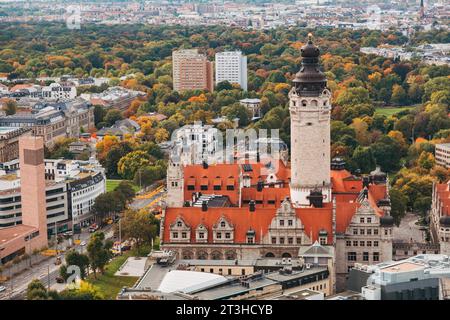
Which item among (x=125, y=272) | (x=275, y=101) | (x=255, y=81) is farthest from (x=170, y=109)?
(x=125, y=272)

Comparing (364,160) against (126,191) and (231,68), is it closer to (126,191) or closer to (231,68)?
(126,191)

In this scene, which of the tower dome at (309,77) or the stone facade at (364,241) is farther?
the tower dome at (309,77)

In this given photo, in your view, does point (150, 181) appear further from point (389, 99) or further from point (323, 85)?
point (389, 99)

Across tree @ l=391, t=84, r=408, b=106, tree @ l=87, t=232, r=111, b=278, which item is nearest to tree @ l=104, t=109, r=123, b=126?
tree @ l=391, t=84, r=408, b=106

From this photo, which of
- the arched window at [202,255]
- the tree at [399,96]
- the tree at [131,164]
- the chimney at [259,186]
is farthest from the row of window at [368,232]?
the tree at [399,96]

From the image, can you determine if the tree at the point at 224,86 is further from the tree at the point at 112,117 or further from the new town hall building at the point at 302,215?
the new town hall building at the point at 302,215

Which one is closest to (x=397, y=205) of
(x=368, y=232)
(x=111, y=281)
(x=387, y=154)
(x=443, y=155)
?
(x=368, y=232)
